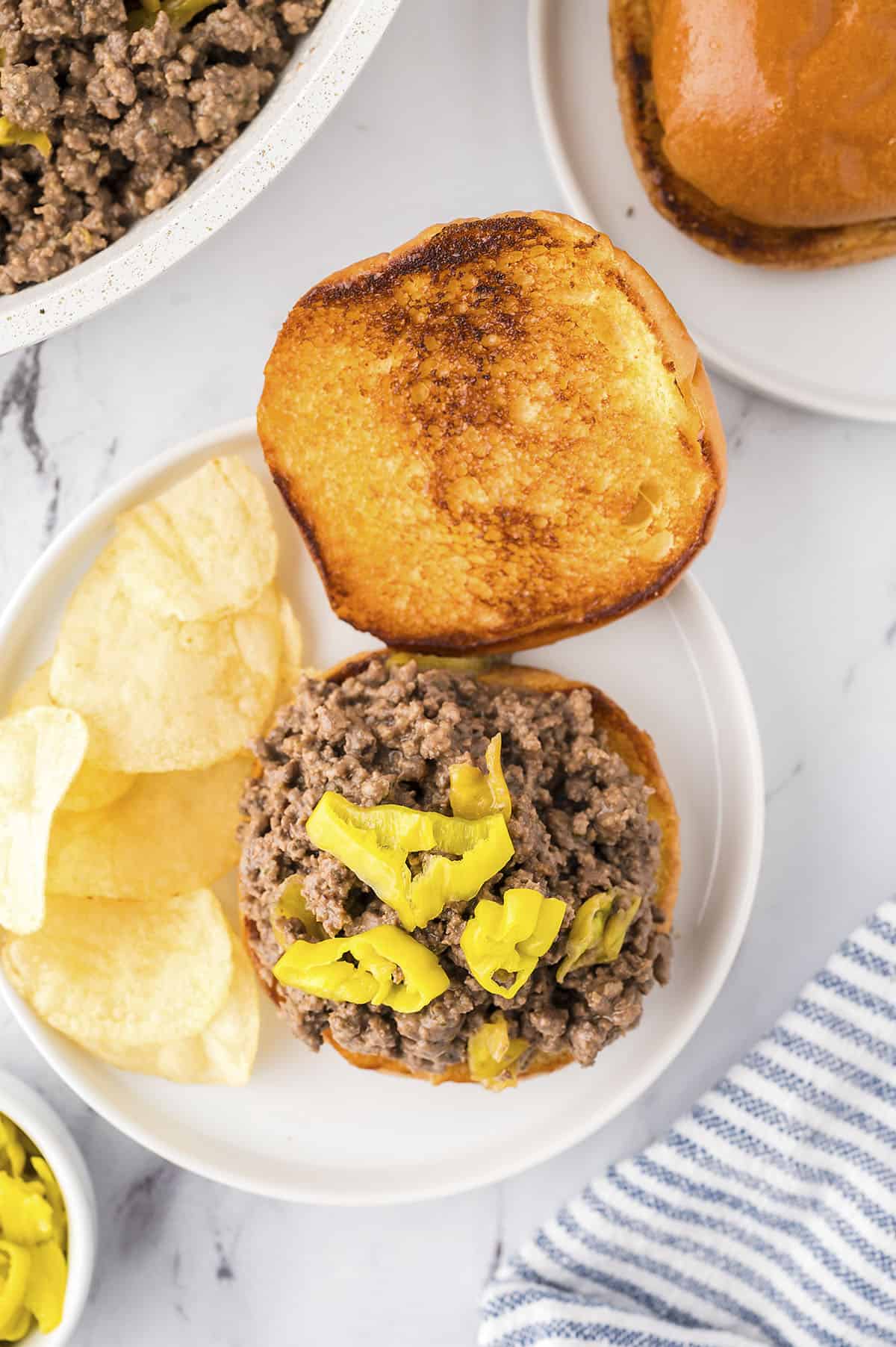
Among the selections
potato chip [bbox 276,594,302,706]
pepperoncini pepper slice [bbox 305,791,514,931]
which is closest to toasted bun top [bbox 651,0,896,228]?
potato chip [bbox 276,594,302,706]

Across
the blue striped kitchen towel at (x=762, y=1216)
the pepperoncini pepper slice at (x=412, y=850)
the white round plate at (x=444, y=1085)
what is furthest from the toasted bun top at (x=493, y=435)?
the blue striped kitchen towel at (x=762, y=1216)

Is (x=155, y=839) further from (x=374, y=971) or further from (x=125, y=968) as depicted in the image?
(x=374, y=971)

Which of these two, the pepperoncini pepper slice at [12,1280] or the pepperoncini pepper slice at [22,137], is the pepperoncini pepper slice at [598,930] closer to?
the pepperoncini pepper slice at [12,1280]

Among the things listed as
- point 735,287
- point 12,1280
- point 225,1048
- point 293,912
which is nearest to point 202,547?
point 293,912

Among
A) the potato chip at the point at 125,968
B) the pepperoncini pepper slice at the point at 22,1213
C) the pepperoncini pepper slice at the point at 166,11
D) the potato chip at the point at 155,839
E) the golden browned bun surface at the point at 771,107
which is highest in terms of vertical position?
the pepperoncini pepper slice at the point at 166,11

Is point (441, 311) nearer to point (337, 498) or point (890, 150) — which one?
point (337, 498)

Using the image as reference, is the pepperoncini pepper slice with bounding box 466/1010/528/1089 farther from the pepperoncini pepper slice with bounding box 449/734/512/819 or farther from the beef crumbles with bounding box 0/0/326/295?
→ the beef crumbles with bounding box 0/0/326/295
